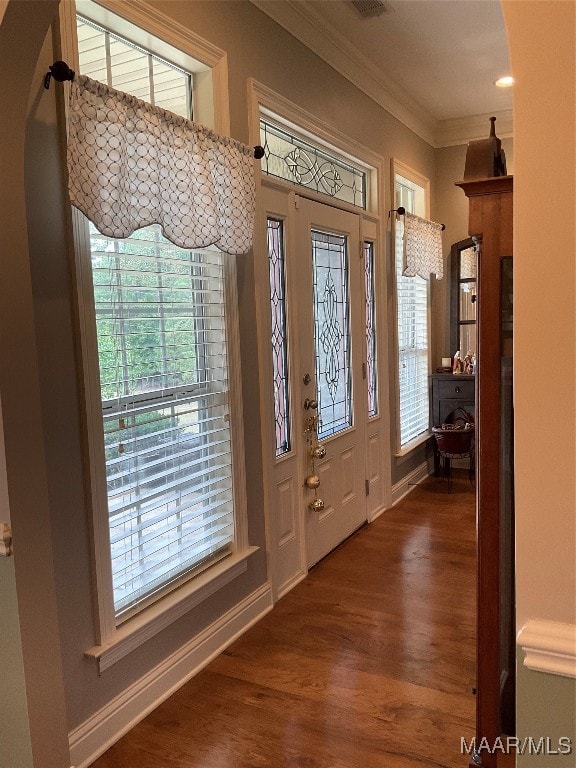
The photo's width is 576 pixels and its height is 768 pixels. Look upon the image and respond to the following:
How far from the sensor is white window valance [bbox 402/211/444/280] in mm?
4746

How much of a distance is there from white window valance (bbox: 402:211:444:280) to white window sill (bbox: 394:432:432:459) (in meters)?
1.36

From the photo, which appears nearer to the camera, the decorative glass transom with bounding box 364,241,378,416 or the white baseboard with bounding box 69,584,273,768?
the white baseboard with bounding box 69,584,273,768

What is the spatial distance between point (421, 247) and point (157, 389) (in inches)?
124

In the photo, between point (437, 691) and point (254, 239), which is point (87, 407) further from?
point (437, 691)

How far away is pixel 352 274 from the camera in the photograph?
13.3 ft

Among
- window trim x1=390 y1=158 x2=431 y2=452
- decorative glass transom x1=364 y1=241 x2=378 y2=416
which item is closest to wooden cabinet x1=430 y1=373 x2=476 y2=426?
window trim x1=390 y1=158 x2=431 y2=452

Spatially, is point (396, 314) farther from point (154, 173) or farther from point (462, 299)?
point (154, 173)

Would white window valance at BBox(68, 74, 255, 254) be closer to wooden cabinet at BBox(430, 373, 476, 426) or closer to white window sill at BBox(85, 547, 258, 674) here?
white window sill at BBox(85, 547, 258, 674)

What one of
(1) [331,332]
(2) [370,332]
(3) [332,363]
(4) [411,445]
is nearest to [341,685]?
(3) [332,363]

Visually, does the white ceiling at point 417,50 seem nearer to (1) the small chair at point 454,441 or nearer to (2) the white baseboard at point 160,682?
(1) the small chair at point 454,441

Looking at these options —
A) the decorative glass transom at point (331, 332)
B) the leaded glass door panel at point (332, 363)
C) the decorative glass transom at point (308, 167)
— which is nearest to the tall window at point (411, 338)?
the decorative glass transom at point (308, 167)

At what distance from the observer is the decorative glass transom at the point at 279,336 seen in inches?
126

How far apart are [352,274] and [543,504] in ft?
10.2

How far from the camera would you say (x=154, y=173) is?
218 centimetres
